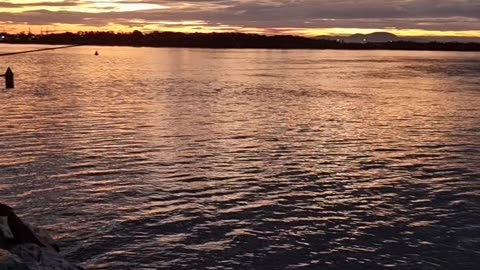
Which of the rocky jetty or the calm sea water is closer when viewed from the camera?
the rocky jetty

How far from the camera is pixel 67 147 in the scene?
85.6ft

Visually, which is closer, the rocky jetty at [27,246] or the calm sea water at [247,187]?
the rocky jetty at [27,246]

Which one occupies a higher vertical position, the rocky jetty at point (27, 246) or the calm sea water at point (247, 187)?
the rocky jetty at point (27, 246)

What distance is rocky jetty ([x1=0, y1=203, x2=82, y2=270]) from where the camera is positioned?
10.5m

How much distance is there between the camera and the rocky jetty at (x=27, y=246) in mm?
10461

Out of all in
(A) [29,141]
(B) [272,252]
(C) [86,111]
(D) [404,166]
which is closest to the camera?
(B) [272,252]

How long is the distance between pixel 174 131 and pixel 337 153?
32.0 ft

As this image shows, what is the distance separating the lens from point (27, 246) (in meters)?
11.0

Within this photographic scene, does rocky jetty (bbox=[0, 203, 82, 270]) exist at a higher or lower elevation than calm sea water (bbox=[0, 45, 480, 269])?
higher

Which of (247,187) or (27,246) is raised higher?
(27,246)

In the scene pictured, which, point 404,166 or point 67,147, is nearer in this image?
point 404,166

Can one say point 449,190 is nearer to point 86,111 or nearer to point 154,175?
point 154,175

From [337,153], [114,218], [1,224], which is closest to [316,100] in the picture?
[337,153]

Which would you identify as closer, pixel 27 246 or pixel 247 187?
pixel 27 246
